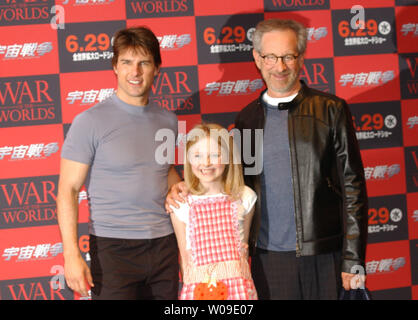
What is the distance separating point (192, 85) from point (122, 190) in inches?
56.1

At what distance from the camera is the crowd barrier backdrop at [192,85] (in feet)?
11.2

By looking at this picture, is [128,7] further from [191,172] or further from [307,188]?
[307,188]

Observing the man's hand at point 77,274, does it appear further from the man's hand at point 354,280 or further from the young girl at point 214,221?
the man's hand at point 354,280

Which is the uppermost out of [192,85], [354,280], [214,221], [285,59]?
[192,85]

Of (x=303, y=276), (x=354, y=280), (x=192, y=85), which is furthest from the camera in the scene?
(x=192, y=85)

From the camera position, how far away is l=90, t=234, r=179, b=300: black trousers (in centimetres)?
241

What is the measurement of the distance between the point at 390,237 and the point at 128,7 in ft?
9.74

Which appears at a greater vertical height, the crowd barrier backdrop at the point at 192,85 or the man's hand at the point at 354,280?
the crowd barrier backdrop at the point at 192,85

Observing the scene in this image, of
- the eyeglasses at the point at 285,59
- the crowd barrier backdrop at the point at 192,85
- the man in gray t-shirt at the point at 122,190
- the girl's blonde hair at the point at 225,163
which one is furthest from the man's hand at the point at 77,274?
the eyeglasses at the point at 285,59

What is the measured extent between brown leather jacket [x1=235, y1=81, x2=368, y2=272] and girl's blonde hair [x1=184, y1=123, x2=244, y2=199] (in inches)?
6.8

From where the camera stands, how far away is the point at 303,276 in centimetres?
240

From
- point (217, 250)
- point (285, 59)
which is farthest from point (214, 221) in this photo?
point (285, 59)

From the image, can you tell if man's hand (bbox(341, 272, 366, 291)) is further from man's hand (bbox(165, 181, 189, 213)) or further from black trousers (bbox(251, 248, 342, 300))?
man's hand (bbox(165, 181, 189, 213))

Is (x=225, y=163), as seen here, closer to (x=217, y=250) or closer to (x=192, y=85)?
(x=217, y=250)
